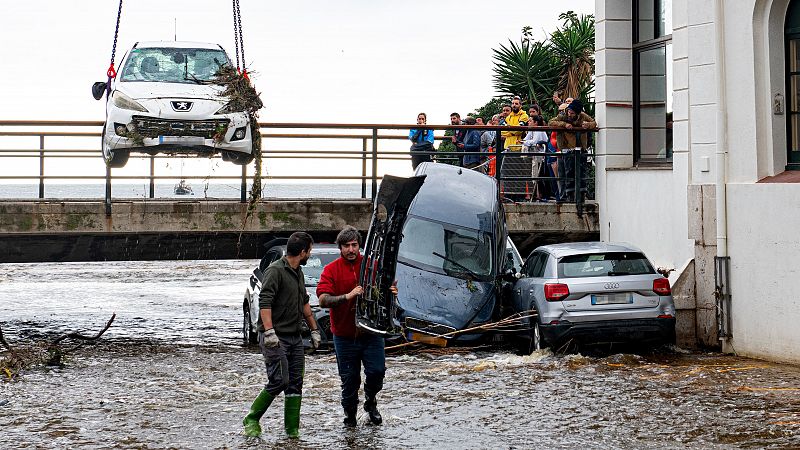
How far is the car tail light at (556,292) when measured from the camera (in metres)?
15.0

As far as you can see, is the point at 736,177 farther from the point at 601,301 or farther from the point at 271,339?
the point at 271,339

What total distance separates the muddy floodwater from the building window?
17.7ft

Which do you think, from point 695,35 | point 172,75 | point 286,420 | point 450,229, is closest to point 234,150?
point 172,75

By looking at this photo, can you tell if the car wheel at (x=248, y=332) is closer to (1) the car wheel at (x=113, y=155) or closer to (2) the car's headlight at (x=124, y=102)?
(1) the car wheel at (x=113, y=155)

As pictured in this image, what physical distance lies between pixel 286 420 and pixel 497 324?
539cm

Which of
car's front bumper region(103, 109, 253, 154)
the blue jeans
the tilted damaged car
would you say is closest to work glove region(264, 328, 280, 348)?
the blue jeans

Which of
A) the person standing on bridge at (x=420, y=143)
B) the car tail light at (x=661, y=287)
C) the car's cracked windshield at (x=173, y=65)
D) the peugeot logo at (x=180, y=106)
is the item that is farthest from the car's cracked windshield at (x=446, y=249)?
the car's cracked windshield at (x=173, y=65)

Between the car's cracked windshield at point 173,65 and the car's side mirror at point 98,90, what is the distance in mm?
309

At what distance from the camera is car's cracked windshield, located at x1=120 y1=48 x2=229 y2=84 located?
18.2 metres

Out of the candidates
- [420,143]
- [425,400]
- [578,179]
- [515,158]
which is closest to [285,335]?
[425,400]

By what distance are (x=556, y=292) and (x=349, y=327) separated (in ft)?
16.9

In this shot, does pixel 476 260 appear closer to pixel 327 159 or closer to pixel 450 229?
pixel 450 229

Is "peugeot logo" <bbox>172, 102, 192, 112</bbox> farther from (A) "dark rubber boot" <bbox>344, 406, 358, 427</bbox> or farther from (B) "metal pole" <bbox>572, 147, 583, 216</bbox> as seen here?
(A) "dark rubber boot" <bbox>344, 406, 358, 427</bbox>

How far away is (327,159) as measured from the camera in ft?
62.8
